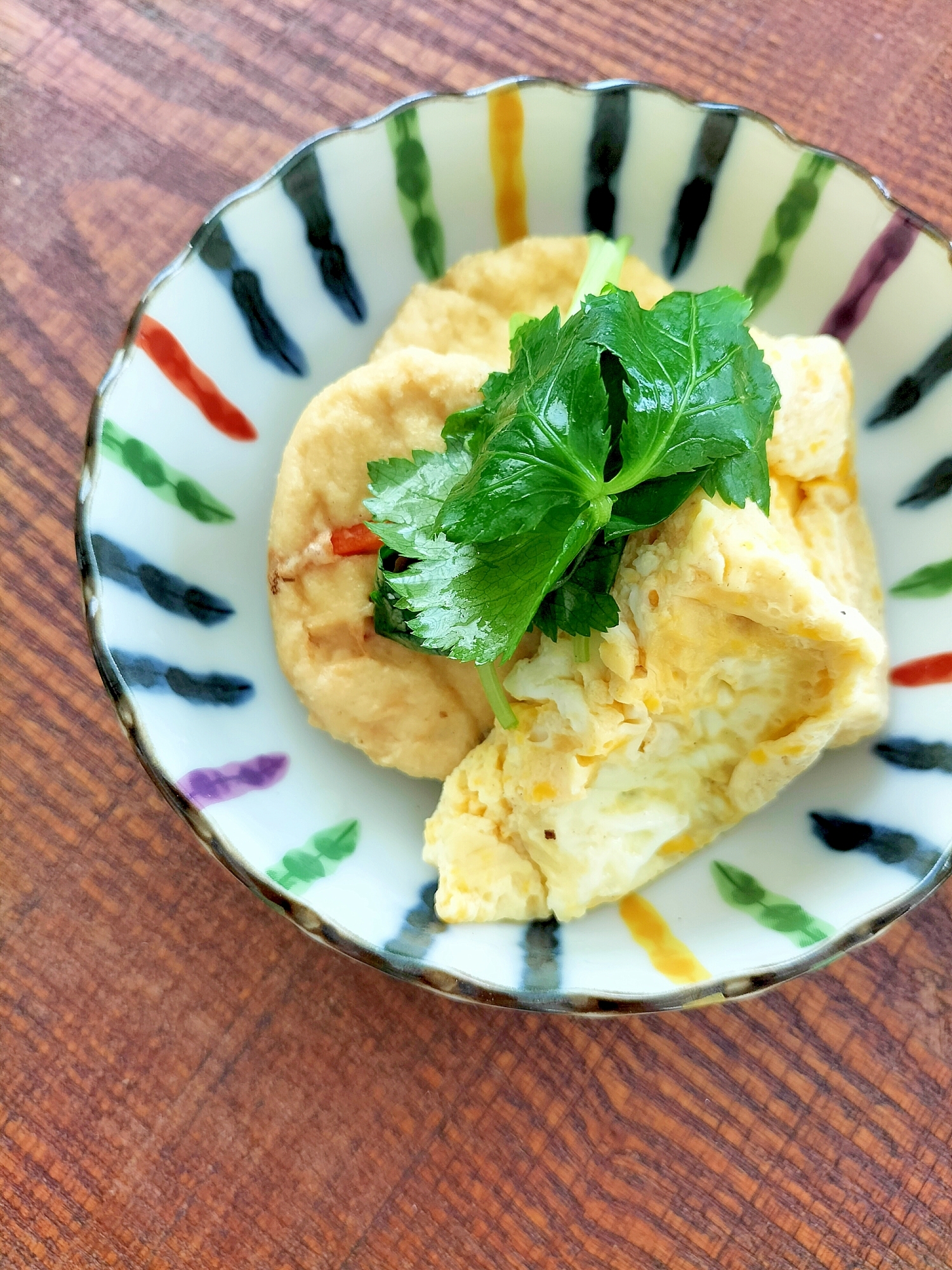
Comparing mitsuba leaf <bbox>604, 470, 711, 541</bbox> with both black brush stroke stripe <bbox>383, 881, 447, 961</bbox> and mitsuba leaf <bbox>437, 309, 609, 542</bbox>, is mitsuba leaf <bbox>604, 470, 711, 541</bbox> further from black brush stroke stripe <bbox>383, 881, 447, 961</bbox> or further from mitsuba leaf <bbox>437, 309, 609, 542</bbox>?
black brush stroke stripe <bbox>383, 881, 447, 961</bbox>

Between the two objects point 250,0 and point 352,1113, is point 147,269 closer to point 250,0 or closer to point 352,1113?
point 250,0

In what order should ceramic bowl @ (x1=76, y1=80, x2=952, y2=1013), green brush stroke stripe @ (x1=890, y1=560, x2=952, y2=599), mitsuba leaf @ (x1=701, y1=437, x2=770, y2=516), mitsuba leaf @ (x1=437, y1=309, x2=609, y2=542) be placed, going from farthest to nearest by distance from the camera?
green brush stroke stripe @ (x1=890, y1=560, x2=952, y2=599), ceramic bowl @ (x1=76, y1=80, x2=952, y2=1013), mitsuba leaf @ (x1=701, y1=437, x2=770, y2=516), mitsuba leaf @ (x1=437, y1=309, x2=609, y2=542)

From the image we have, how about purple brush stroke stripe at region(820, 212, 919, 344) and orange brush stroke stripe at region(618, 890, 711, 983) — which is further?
purple brush stroke stripe at region(820, 212, 919, 344)

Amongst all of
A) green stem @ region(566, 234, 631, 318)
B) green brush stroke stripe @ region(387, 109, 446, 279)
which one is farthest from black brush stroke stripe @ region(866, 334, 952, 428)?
green brush stroke stripe @ region(387, 109, 446, 279)

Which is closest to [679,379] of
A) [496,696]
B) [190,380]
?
[496,696]

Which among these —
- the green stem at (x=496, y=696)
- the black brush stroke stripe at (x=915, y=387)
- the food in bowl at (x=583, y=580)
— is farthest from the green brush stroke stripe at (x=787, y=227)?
the green stem at (x=496, y=696)

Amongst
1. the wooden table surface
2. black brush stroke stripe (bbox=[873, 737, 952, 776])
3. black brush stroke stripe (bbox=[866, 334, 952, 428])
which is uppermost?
→ black brush stroke stripe (bbox=[866, 334, 952, 428])

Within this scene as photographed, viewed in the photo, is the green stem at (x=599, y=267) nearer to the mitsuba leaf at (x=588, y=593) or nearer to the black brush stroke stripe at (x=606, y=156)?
the black brush stroke stripe at (x=606, y=156)
